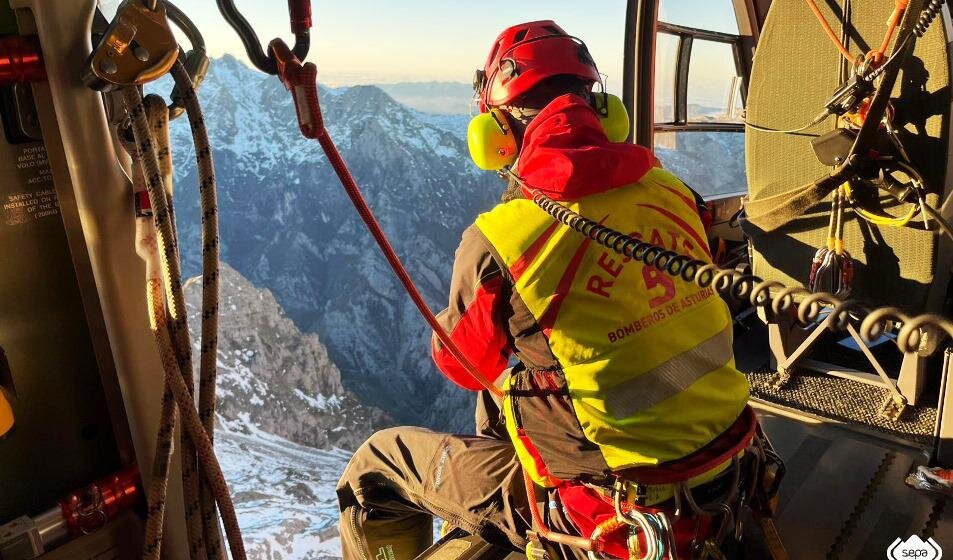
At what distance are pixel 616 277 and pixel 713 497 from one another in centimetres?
52

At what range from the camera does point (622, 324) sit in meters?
1.26

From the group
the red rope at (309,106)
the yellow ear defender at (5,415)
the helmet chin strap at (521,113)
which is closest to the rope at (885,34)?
the helmet chin strap at (521,113)

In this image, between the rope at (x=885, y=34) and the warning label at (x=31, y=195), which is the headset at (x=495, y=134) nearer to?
the rope at (x=885, y=34)

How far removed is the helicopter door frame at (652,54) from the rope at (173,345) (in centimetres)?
285

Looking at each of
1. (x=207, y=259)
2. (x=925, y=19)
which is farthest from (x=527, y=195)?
(x=925, y=19)

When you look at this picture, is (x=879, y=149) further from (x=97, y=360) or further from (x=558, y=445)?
(x=97, y=360)

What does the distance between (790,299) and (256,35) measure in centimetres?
73

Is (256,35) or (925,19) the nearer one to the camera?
(256,35)

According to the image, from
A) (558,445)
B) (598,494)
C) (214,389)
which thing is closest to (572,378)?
(558,445)

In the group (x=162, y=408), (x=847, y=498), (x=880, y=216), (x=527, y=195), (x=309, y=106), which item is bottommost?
(x=847, y=498)

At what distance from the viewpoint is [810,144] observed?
2.29 metres

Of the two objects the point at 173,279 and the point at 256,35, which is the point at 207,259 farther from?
the point at 256,35

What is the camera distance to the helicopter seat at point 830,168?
75.4 inches

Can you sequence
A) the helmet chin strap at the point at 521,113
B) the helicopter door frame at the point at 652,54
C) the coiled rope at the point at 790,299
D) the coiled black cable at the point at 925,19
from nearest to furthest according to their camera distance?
the coiled rope at the point at 790,299
the coiled black cable at the point at 925,19
the helmet chin strap at the point at 521,113
the helicopter door frame at the point at 652,54
